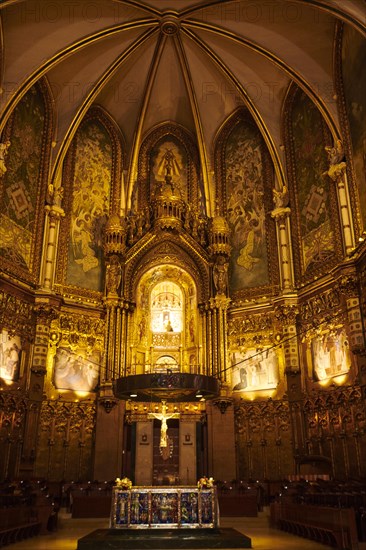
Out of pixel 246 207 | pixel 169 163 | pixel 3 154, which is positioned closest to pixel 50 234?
pixel 3 154

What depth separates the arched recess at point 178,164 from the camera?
96.0 ft

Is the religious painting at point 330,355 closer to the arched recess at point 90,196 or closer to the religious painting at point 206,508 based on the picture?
the religious painting at point 206,508

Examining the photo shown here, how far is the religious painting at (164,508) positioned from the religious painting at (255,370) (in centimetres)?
1001

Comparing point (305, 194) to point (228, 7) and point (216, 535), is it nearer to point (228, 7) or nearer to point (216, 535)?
point (228, 7)

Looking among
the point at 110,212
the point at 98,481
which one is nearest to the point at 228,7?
the point at 110,212

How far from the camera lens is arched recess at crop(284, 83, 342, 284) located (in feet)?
75.6

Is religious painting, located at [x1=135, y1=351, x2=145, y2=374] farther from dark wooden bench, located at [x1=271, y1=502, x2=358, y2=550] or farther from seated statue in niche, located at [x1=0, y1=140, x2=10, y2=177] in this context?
seated statue in niche, located at [x1=0, y1=140, x2=10, y2=177]

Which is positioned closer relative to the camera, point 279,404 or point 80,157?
point 279,404

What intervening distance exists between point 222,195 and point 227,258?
4.12 m

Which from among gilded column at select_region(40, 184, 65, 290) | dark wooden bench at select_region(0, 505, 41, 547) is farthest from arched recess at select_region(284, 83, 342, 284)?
dark wooden bench at select_region(0, 505, 41, 547)

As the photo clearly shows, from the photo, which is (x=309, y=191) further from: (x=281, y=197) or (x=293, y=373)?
(x=293, y=373)

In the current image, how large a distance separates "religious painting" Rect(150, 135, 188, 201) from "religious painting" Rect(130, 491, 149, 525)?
1784cm

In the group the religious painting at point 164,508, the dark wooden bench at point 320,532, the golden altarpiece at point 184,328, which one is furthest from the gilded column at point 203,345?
the religious painting at point 164,508

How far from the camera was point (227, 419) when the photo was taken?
2364 centimetres
